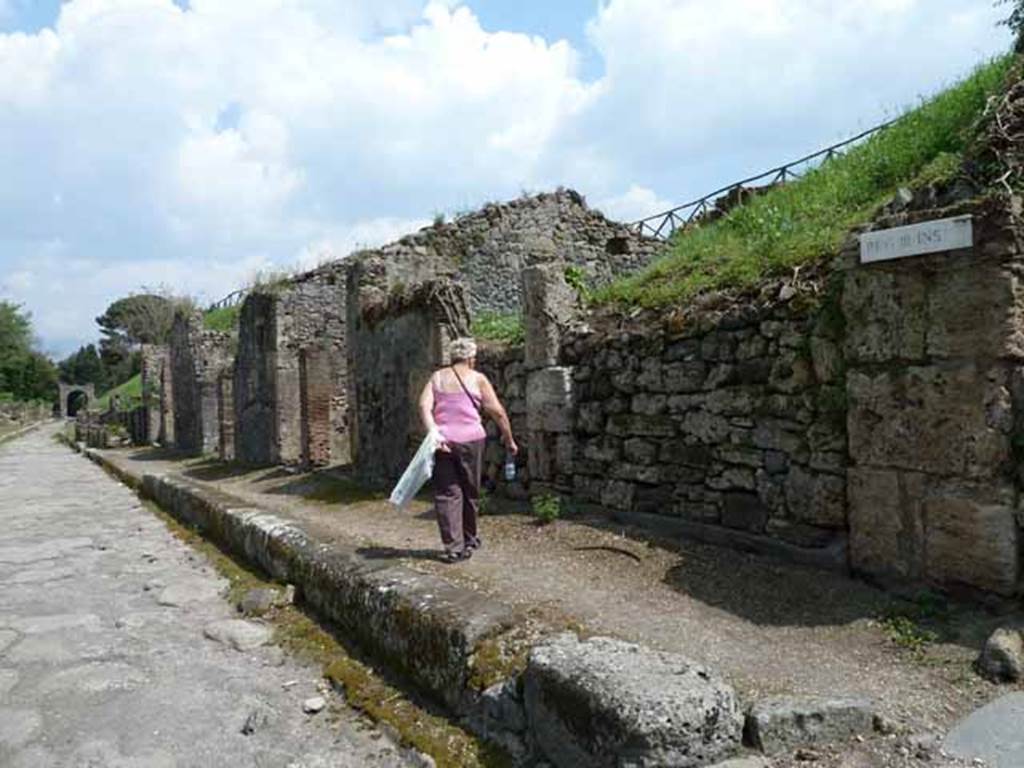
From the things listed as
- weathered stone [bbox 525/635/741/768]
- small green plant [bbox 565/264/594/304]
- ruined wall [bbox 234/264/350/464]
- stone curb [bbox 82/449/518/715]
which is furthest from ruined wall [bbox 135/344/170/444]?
weathered stone [bbox 525/635/741/768]

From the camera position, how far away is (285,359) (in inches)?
611

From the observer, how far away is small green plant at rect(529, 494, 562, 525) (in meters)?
6.95

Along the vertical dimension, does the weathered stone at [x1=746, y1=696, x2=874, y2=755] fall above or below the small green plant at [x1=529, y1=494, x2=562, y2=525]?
below

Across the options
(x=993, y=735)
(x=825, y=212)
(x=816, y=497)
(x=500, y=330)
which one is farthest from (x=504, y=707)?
(x=500, y=330)

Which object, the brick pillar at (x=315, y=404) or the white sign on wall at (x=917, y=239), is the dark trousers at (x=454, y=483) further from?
the brick pillar at (x=315, y=404)

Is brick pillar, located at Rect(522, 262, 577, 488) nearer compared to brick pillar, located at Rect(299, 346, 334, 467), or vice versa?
brick pillar, located at Rect(522, 262, 577, 488)

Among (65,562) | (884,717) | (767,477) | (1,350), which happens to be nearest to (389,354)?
(65,562)

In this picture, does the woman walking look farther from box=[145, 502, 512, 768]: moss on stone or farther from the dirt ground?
box=[145, 502, 512, 768]: moss on stone

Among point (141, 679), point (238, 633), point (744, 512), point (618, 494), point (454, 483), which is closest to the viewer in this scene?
point (141, 679)

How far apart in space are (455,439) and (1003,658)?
3.33 meters

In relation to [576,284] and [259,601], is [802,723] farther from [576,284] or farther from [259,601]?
[576,284]

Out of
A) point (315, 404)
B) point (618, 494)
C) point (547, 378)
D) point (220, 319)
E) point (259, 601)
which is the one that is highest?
point (220, 319)

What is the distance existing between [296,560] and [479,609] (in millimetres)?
2462

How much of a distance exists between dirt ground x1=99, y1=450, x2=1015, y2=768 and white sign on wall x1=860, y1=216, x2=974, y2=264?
1727 mm
